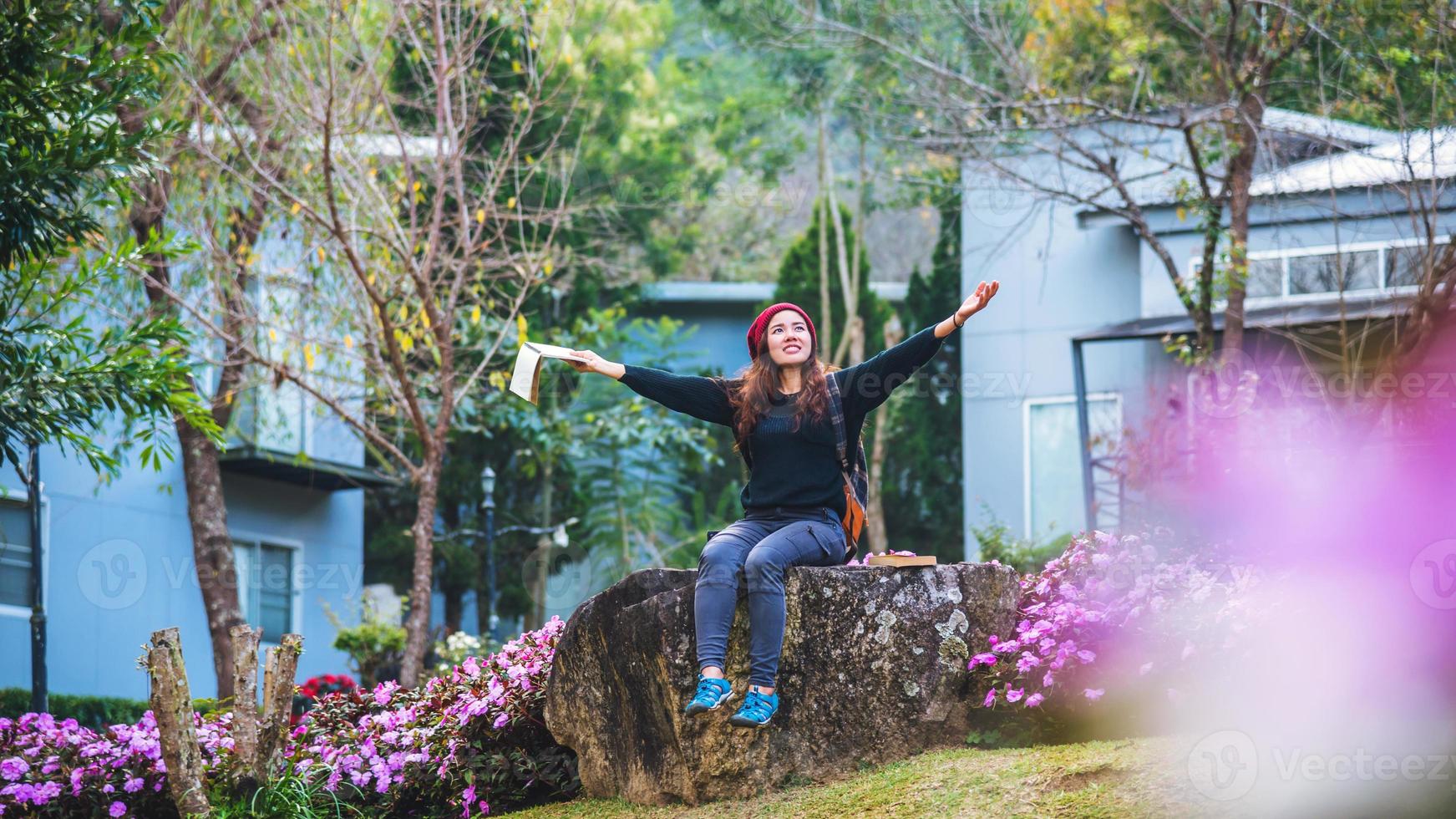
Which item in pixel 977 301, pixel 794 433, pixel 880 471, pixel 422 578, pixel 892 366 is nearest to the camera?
pixel 977 301

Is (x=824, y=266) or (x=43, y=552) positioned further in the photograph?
(x=824, y=266)

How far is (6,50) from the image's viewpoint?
7.54 metres

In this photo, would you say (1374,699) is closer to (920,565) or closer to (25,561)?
(920,565)

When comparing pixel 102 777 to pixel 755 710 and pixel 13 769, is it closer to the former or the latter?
pixel 13 769

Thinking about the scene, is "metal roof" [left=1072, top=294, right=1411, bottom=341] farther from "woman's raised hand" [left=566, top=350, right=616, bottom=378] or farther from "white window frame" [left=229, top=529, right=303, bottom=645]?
"white window frame" [left=229, top=529, right=303, bottom=645]

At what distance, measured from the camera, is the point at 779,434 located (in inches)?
238

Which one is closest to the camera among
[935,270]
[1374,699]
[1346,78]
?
[1374,699]

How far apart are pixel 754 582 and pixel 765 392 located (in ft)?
2.87

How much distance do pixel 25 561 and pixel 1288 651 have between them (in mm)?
12056

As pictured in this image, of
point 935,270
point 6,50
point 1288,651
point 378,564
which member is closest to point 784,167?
point 935,270

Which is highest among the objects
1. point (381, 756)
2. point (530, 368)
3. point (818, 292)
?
point (818, 292)

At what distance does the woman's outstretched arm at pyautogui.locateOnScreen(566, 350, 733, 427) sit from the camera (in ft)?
19.9

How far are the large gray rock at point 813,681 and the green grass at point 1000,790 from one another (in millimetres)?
118

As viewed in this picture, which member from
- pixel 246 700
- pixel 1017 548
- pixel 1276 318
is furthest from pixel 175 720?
pixel 1276 318
